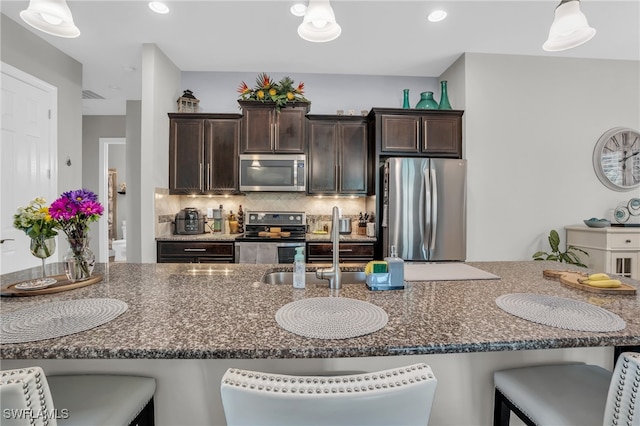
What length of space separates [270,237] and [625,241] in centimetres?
357

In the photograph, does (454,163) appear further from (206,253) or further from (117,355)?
(117,355)

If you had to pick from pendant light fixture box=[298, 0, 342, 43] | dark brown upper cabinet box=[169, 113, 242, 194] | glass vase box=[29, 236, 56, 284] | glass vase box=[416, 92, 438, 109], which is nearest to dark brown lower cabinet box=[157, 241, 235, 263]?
dark brown upper cabinet box=[169, 113, 242, 194]

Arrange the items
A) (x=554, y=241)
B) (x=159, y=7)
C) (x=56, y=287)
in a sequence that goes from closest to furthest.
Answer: (x=56, y=287)
(x=159, y=7)
(x=554, y=241)

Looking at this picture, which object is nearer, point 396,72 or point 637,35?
point 637,35

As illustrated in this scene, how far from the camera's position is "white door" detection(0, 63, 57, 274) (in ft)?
8.52

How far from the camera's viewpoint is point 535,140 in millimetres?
3297

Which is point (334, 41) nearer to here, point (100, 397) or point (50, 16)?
point (50, 16)

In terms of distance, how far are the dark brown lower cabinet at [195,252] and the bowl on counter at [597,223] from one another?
3.82 meters

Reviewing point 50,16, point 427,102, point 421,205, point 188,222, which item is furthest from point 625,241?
point 50,16

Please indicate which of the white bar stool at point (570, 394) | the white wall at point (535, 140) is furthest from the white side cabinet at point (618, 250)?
the white bar stool at point (570, 394)

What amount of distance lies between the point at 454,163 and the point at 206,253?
9.04 ft

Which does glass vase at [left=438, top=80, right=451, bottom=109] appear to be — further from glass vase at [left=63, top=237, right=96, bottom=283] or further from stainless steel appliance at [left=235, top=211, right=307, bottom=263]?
glass vase at [left=63, top=237, right=96, bottom=283]

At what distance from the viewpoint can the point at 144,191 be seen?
3047 millimetres

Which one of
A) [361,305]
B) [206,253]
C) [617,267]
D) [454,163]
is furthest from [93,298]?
[617,267]
